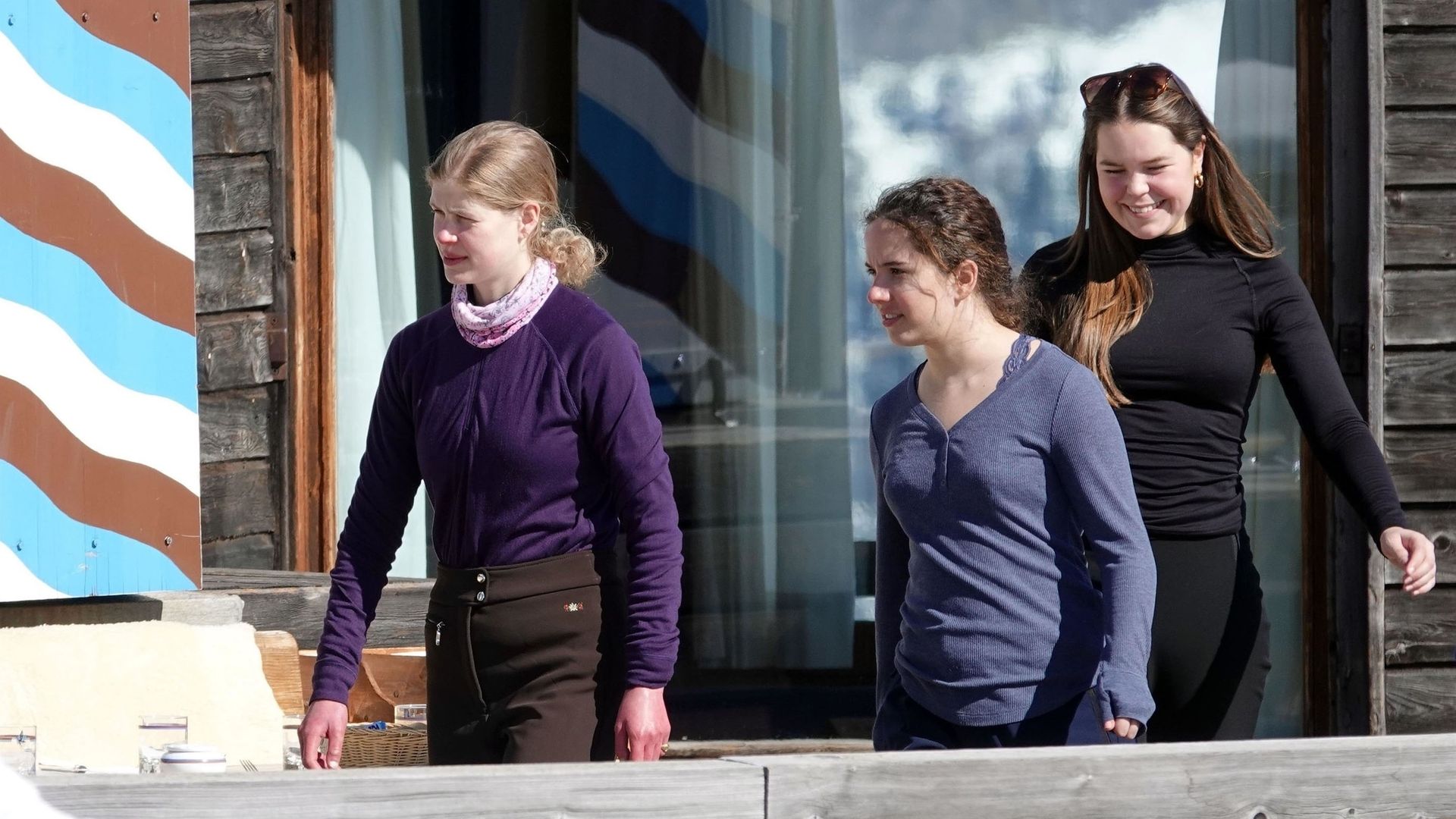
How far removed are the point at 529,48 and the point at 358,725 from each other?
2095mm

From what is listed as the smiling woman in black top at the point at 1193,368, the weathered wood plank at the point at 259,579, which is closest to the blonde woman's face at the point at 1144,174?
the smiling woman in black top at the point at 1193,368

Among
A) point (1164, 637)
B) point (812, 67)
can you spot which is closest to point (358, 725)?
point (1164, 637)

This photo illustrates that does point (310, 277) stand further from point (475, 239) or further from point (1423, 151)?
point (1423, 151)

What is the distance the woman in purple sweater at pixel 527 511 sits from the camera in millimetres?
2455

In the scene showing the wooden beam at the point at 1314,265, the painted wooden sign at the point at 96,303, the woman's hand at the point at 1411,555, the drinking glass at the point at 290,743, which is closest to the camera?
the woman's hand at the point at 1411,555

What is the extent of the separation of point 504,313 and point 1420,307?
2676mm

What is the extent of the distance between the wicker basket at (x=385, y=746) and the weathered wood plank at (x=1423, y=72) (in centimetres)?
294

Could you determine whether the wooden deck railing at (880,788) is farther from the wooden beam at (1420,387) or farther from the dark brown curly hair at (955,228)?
the wooden beam at (1420,387)

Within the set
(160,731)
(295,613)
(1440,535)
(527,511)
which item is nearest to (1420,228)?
(1440,535)

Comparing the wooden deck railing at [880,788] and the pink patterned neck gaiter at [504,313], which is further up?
the pink patterned neck gaiter at [504,313]

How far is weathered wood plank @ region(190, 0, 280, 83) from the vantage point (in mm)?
4621

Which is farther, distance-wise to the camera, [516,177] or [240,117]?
[240,117]

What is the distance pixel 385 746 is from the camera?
360 cm

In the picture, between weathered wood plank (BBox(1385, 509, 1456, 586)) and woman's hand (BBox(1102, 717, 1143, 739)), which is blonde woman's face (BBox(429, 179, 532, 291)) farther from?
weathered wood plank (BBox(1385, 509, 1456, 586))
